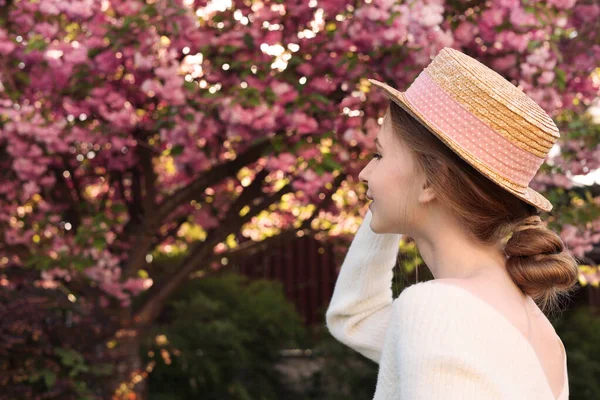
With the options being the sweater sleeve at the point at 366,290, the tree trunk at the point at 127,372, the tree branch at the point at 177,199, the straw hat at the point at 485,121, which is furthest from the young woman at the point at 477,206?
the tree trunk at the point at 127,372

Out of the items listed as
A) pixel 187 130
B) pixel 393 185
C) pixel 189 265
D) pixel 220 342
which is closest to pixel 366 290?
pixel 393 185

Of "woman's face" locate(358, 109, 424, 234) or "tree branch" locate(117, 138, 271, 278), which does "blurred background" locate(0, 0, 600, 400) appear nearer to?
"tree branch" locate(117, 138, 271, 278)

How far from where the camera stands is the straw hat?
168 centimetres

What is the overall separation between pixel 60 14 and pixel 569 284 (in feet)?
13.2

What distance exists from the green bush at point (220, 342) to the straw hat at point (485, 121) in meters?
5.25

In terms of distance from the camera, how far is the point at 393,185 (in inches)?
68.1

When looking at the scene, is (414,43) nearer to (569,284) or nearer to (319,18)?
(319,18)

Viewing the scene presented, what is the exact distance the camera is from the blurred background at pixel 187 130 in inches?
178

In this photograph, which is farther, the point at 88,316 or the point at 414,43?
the point at 88,316

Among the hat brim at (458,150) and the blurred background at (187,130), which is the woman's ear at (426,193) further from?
the blurred background at (187,130)

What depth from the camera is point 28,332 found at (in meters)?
5.13

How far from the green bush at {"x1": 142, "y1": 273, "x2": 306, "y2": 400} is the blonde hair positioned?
5.18 metres

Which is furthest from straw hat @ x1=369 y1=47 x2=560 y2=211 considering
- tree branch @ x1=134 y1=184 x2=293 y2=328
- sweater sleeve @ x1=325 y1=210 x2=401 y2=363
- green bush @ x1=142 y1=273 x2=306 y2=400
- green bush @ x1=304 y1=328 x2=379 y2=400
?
green bush @ x1=304 y1=328 x2=379 y2=400

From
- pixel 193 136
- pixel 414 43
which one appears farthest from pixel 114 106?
pixel 414 43
